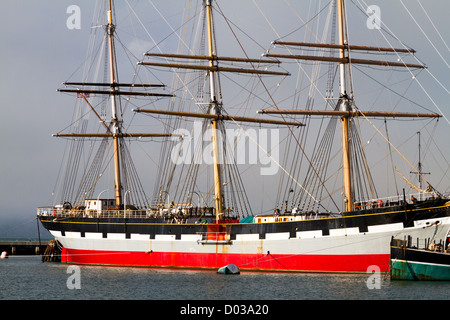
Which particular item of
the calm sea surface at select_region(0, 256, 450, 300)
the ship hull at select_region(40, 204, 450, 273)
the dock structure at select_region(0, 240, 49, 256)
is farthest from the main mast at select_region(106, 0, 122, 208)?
the dock structure at select_region(0, 240, 49, 256)

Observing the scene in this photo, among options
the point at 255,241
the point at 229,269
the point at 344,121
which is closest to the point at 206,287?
the point at 229,269

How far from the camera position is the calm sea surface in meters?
35.4

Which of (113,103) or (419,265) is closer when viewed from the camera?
(419,265)

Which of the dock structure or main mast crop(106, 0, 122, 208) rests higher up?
main mast crop(106, 0, 122, 208)

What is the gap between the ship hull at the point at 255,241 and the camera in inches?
1718

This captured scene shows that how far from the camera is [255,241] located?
5050 centimetres

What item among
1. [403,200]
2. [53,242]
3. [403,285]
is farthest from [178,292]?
[53,242]

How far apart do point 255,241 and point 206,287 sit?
11436 mm

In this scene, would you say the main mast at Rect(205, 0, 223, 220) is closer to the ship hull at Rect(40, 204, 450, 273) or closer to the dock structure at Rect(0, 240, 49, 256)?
the ship hull at Rect(40, 204, 450, 273)

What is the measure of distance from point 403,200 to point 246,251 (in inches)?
500

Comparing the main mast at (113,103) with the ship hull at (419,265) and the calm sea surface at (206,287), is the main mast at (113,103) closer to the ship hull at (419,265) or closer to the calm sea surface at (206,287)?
the calm sea surface at (206,287)

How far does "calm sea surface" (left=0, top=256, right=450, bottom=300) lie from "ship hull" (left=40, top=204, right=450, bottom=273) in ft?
5.86

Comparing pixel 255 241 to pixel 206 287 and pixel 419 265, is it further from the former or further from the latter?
pixel 419 265

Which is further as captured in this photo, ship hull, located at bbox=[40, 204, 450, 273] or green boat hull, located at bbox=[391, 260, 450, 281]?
ship hull, located at bbox=[40, 204, 450, 273]
